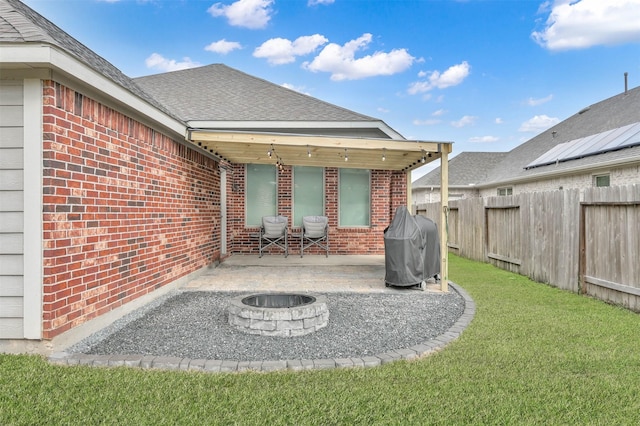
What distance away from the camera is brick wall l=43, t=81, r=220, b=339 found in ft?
10.3

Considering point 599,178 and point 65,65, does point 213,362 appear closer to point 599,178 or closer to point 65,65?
point 65,65

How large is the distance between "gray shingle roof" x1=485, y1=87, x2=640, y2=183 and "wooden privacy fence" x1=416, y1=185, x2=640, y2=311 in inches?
164

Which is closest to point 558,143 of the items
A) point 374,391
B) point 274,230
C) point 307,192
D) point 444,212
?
point 307,192

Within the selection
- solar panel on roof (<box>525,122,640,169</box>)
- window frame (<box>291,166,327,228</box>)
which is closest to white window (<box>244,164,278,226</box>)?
window frame (<box>291,166,327,228</box>)

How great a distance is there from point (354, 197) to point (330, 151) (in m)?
3.00

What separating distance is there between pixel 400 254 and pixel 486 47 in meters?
14.0

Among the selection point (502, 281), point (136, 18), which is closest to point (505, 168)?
point (502, 281)

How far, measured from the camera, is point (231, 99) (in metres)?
9.26

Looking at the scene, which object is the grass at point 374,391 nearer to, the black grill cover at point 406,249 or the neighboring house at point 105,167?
the neighboring house at point 105,167

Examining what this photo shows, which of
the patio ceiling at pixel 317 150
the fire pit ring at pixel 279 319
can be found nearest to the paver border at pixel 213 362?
the fire pit ring at pixel 279 319

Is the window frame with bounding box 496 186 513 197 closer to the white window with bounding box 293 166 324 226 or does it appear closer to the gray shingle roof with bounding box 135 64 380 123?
the white window with bounding box 293 166 324 226

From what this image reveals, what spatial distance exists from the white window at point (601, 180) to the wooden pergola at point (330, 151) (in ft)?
18.7

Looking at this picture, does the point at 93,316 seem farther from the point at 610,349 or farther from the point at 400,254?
the point at 610,349

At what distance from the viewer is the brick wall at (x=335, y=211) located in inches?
368
